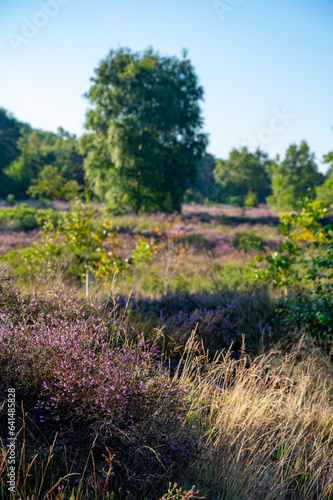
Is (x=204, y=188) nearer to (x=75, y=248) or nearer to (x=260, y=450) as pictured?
(x=75, y=248)

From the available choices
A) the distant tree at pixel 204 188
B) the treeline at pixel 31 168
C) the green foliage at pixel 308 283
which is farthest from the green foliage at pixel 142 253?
the distant tree at pixel 204 188

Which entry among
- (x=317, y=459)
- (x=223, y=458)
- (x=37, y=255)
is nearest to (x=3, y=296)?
(x=223, y=458)

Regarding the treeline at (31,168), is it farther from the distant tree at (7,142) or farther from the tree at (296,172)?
the tree at (296,172)

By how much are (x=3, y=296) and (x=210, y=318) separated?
260cm

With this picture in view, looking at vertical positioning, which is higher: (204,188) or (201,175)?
(201,175)

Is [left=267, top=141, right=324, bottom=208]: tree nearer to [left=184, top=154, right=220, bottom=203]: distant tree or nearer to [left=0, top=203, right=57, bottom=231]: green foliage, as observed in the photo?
[left=184, top=154, right=220, bottom=203]: distant tree

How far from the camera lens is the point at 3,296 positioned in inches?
130

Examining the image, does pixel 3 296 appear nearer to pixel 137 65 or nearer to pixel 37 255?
pixel 37 255

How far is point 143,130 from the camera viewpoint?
24.1 m

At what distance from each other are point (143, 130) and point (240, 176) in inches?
1329
